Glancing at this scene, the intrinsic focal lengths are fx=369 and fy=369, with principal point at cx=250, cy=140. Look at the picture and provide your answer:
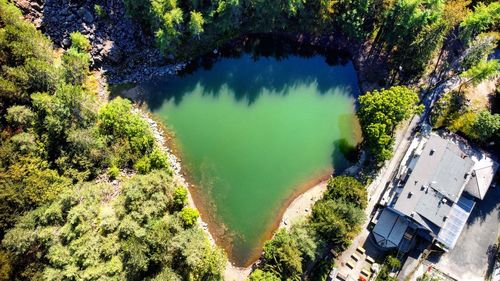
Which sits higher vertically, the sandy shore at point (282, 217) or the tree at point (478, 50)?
the tree at point (478, 50)

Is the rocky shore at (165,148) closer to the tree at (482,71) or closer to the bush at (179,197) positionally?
the bush at (179,197)

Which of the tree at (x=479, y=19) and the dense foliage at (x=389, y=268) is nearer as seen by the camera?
the tree at (x=479, y=19)

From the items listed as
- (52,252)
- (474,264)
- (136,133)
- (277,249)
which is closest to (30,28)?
(136,133)

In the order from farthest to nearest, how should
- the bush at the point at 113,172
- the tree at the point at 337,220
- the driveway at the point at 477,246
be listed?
the driveway at the point at 477,246, the bush at the point at 113,172, the tree at the point at 337,220

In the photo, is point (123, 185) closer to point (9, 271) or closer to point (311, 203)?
point (9, 271)

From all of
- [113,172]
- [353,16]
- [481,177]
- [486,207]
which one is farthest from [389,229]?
[113,172]

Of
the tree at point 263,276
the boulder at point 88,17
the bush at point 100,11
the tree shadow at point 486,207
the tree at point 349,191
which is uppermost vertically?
the bush at point 100,11

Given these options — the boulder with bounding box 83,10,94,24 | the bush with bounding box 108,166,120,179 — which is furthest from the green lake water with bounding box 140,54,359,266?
the boulder with bounding box 83,10,94,24

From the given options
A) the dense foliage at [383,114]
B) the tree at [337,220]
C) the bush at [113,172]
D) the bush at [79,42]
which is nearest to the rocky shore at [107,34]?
the bush at [79,42]
